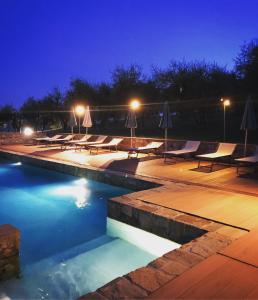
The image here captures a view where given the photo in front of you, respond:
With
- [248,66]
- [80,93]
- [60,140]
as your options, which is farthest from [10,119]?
[248,66]

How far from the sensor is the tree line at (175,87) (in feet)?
59.0

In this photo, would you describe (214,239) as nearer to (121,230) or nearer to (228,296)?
(228,296)

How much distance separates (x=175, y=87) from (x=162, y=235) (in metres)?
19.1

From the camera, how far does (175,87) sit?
23.0 m

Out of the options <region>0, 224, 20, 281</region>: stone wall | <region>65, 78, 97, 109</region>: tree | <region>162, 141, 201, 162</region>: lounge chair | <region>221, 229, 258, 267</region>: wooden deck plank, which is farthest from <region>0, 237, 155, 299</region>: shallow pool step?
<region>65, 78, 97, 109</region>: tree

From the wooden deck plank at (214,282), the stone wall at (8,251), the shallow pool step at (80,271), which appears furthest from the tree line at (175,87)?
the wooden deck plank at (214,282)

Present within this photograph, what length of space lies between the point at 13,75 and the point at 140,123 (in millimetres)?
94833

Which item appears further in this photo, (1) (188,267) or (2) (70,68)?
(2) (70,68)

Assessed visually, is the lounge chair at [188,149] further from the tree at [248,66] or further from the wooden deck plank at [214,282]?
the tree at [248,66]

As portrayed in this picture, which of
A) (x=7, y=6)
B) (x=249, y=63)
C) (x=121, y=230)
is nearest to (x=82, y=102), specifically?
(x=249, y=63)

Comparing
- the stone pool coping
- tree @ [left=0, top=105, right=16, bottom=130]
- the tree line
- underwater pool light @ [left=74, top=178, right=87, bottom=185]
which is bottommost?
underwater pool light @ [left=74, top=178, right=87, bottom=185]

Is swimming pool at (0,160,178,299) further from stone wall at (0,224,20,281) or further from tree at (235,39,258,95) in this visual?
tree at (235,39,258,95)

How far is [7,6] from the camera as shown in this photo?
47531mm

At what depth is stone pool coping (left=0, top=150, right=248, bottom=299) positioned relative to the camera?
2975 millimetres
